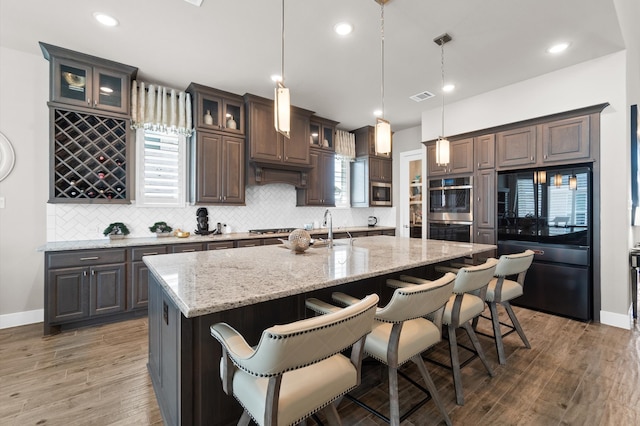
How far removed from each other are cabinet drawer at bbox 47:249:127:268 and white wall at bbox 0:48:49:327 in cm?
63

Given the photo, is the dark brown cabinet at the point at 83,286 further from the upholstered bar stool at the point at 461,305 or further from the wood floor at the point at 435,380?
the upholstered bar stool at the point at 461,305

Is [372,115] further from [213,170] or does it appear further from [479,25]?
[213,170]

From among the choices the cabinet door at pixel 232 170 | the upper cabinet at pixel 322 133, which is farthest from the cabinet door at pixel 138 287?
the upper cabinet at pixel 322 133

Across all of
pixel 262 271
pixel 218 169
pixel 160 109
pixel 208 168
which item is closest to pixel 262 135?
pixel 218 169

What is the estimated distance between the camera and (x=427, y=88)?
157 inches

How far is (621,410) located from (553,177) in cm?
246

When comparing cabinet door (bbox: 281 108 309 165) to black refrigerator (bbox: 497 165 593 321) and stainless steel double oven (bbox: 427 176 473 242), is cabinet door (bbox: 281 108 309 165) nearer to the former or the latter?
stainless steel double oven (bbox: 427 176 473 242)

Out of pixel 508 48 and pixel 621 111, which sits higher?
pixel 508 48

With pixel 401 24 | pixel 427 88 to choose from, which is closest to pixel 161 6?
pixel 401 24

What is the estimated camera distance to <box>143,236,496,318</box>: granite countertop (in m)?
1.18

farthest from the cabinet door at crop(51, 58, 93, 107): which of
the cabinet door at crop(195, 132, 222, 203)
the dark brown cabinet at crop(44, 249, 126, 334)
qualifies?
the dark brown cabinet at crop(44, 249, 126, 334)

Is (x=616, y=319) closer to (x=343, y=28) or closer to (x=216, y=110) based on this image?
(x=343, y=28)

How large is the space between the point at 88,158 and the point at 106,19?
5.01ft

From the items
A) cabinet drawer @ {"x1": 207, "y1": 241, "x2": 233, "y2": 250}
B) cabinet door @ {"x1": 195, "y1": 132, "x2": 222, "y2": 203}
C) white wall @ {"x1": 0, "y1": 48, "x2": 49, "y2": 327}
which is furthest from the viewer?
cabinet door @ {"x1": 195, "y1": 132, "x2": 222, "y2": 203}
